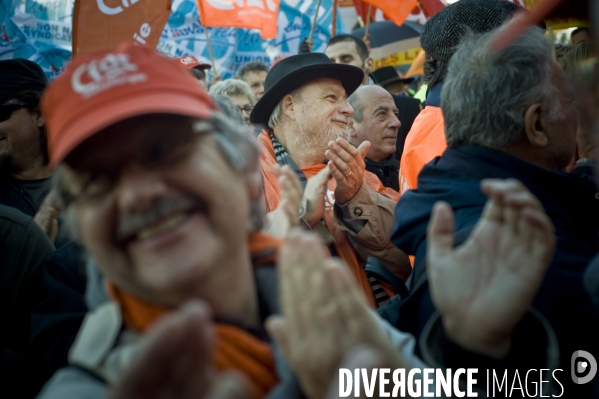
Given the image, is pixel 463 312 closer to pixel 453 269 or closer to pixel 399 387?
pixel 453 269

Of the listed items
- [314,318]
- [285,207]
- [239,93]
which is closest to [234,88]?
[239,93]

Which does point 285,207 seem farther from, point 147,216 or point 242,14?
point 242,14

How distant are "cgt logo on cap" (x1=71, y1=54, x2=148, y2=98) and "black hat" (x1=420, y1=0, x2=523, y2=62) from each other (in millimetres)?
2349

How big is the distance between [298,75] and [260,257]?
9.10 feet

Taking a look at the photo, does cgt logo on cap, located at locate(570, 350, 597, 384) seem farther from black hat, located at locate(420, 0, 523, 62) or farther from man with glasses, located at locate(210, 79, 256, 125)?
man with glasses, located at locate(210, 79, 256, 125)

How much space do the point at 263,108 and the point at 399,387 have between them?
316 cm

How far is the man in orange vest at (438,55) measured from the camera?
10.9 feet

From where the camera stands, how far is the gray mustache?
1377mm

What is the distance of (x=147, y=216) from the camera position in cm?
138

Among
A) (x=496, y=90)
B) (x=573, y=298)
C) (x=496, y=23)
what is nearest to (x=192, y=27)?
(x=496, y=23)

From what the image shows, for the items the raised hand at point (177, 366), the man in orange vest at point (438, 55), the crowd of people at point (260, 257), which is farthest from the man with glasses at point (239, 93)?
the raised hand at point (177, 366)

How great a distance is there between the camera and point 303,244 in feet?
4.35

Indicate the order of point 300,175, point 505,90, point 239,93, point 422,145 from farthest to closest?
point 239,93
point 300,175
point 422,145
point 505,90

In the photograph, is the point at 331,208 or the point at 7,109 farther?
the point at 7,109
